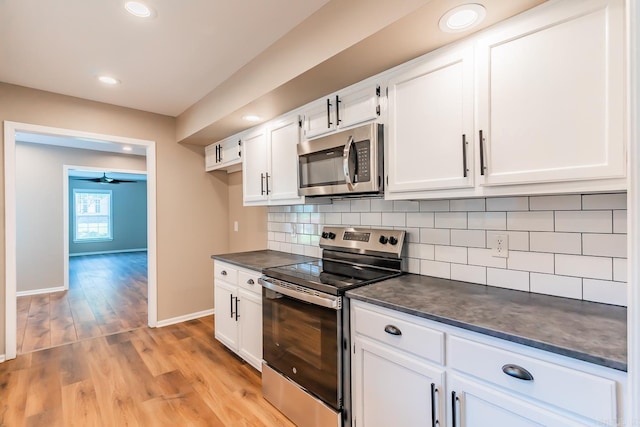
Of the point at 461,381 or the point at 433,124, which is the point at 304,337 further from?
the point at 433,124

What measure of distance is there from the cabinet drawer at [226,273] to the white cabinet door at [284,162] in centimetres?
70

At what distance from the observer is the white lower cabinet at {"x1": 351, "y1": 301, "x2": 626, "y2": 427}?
3.10 feet

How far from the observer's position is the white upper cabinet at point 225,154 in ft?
10.7

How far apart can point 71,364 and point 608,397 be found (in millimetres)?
3590

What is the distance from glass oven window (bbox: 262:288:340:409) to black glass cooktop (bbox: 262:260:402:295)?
0.12 m

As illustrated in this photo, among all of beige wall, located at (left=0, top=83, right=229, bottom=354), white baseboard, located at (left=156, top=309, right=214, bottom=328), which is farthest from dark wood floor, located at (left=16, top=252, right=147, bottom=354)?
beige wall, located at (left=0, top=83, right=229, bottom=354)

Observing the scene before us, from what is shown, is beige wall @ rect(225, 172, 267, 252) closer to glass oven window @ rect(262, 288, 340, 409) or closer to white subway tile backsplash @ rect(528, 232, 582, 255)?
glass oven window @ rect(262, 288, 340, 409)

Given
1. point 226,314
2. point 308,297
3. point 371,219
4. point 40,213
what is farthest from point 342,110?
point 40,213

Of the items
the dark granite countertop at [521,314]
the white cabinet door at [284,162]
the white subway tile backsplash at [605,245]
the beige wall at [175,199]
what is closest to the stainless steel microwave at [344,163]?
the white cabinet door at [284,162]

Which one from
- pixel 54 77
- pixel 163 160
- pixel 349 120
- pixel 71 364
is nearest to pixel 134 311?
pixel 71 364

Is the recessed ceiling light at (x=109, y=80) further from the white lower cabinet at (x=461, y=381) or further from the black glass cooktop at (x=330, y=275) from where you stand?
the white lower cabinet at (x=461, y=381)

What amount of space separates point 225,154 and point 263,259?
4.70 ft

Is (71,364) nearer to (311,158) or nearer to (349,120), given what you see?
(311,158)

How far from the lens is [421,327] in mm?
1332
